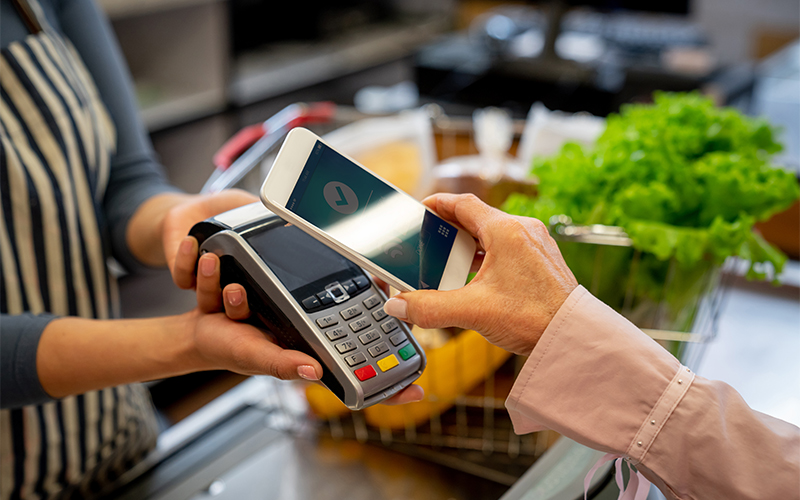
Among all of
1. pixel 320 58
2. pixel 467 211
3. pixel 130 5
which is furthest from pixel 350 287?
pixel 320 58

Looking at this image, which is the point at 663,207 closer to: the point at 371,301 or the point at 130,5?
the point at 371,301

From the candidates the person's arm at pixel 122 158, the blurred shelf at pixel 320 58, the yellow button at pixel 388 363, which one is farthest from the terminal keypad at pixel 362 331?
the blurred shelf at pixel 320 58

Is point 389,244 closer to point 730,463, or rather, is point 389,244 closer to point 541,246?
point 541,246

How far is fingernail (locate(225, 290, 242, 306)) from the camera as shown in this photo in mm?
489

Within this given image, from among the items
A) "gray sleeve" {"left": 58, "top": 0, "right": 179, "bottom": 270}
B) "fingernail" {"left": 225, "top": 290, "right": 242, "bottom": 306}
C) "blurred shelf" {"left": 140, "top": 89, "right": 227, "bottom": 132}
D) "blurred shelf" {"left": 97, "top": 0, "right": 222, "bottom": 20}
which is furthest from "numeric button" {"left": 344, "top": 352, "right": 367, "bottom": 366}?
"blurred shelf" {"left": 140, "top": 89, "right": 227, "bottom": 132}

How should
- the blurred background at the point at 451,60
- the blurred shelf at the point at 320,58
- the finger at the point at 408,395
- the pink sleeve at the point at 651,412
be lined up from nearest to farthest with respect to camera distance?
1. the pink sleeve at the point at 651,412
2. the finger at the point at 408,395
3. the blurred background at the point at 451,60
4. the blurred shelf at the point at 320,58

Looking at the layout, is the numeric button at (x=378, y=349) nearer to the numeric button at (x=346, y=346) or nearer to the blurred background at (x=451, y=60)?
the numeric button at (x=346, y=346)

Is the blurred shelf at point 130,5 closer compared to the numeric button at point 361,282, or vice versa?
the numeric button at point 361,282

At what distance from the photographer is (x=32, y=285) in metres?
0.74

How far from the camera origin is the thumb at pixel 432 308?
0.45m

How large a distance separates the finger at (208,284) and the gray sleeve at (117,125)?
322mm

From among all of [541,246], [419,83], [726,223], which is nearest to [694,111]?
[726,223]

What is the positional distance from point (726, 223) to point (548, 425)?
1.10 ft

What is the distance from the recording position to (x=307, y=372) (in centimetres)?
46
